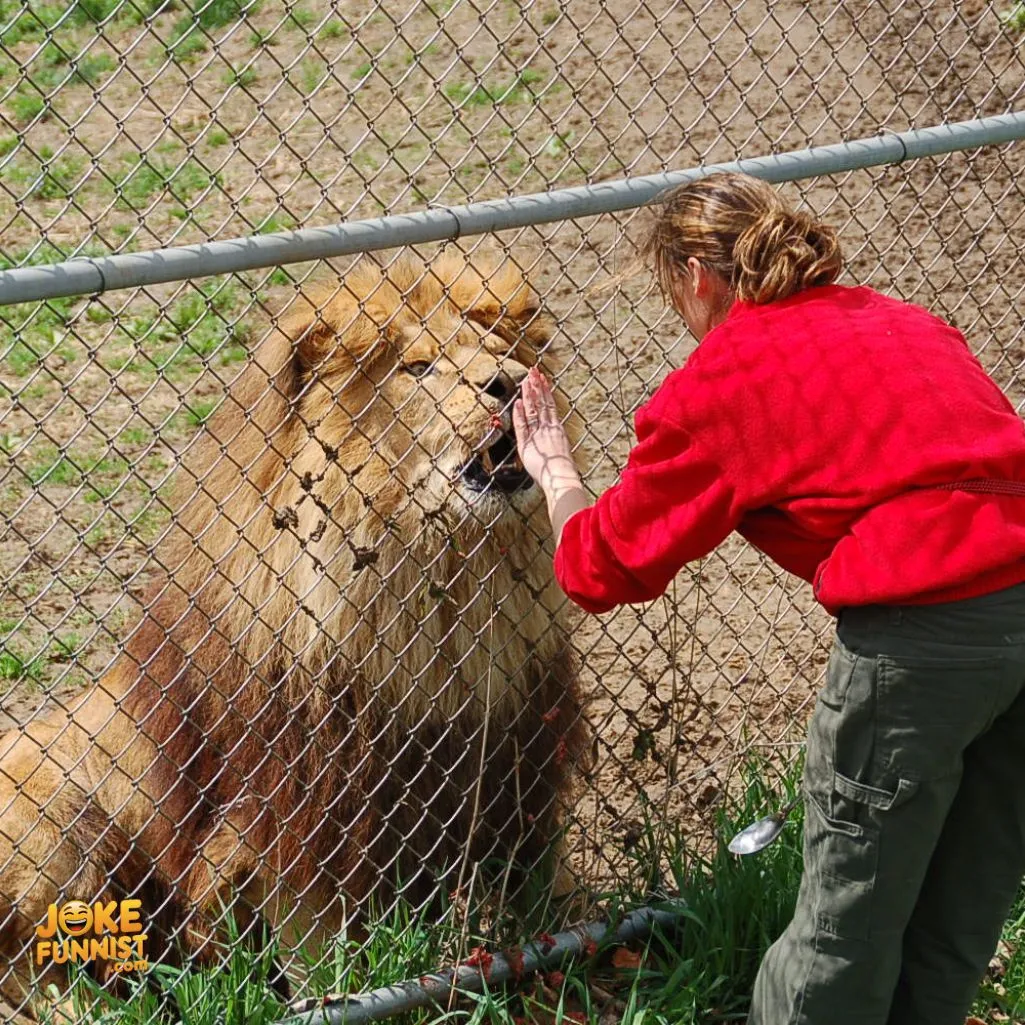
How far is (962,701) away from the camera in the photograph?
7.82 feet

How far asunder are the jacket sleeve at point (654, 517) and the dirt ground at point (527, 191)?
1.65 metres

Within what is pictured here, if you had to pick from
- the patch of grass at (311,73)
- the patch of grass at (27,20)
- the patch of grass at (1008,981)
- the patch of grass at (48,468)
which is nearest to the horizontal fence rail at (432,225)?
the patch of grass at (1008,981)

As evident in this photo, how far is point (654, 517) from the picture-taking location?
2.46 meters

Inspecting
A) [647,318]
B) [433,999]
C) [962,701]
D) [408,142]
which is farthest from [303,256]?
[408,142]

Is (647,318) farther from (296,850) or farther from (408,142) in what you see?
(296,850)

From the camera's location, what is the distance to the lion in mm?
3475

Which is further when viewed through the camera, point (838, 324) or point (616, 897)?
point (616, 897)

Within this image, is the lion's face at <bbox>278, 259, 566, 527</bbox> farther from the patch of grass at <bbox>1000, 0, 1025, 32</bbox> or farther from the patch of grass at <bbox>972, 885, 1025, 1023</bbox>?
the patch of grass at <bbox>1000, 0, 1025, 32</bbox>

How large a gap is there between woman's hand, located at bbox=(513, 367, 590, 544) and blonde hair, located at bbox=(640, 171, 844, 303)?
0.40 m

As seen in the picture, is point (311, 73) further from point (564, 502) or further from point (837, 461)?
point (837, 461)

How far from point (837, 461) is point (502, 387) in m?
1.16

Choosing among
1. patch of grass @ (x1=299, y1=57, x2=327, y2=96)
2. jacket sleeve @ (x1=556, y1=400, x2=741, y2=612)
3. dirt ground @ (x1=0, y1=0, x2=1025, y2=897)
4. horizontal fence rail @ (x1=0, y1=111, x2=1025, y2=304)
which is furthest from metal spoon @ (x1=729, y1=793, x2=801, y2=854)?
patch of grass @ (x1=299, y1=57, x2=327, y2=96)

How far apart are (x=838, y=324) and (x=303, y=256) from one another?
968 mm

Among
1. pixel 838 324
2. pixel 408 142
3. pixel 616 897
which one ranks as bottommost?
pixel 616 897
